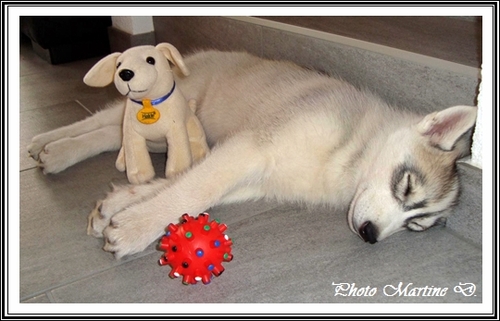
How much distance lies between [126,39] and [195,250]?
9.74 ft

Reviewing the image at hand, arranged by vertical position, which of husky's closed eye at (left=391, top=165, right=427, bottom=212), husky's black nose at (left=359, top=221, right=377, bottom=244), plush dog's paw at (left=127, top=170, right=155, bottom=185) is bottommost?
husky's black nose at (left=359, top=221, right=377, bottom=244)

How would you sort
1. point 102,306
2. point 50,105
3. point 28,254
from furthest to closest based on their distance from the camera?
point 50,105 → point 28,254 → point 102,306

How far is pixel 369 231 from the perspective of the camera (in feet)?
6.36

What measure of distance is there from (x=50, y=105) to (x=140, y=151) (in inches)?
59.3

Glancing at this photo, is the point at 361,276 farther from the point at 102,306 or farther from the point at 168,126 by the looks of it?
the point at 168,126

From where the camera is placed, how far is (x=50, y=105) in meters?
3.56

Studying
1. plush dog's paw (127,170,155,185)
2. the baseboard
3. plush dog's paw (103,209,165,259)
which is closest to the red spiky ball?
plush dog's paw (103,209,165,259)

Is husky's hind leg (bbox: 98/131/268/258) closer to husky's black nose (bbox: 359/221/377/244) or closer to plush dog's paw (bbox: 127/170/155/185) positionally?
plush dog's paw (bbox: 127/170/155/185)

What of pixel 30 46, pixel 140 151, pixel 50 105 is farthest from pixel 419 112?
pixel 30 46

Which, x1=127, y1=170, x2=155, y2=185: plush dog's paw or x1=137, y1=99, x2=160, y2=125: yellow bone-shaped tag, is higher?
x1=137, y1=99, x2=160, y2=125: yellow bone-shaped tag

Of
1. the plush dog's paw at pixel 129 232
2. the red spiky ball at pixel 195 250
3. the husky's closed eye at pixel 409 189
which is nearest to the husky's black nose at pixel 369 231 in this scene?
the husky's closed eye at pixel 409 189

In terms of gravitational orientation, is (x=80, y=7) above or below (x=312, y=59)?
above

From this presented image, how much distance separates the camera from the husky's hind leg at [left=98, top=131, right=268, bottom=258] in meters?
1.91

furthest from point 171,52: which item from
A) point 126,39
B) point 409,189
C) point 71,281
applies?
point 126,39
